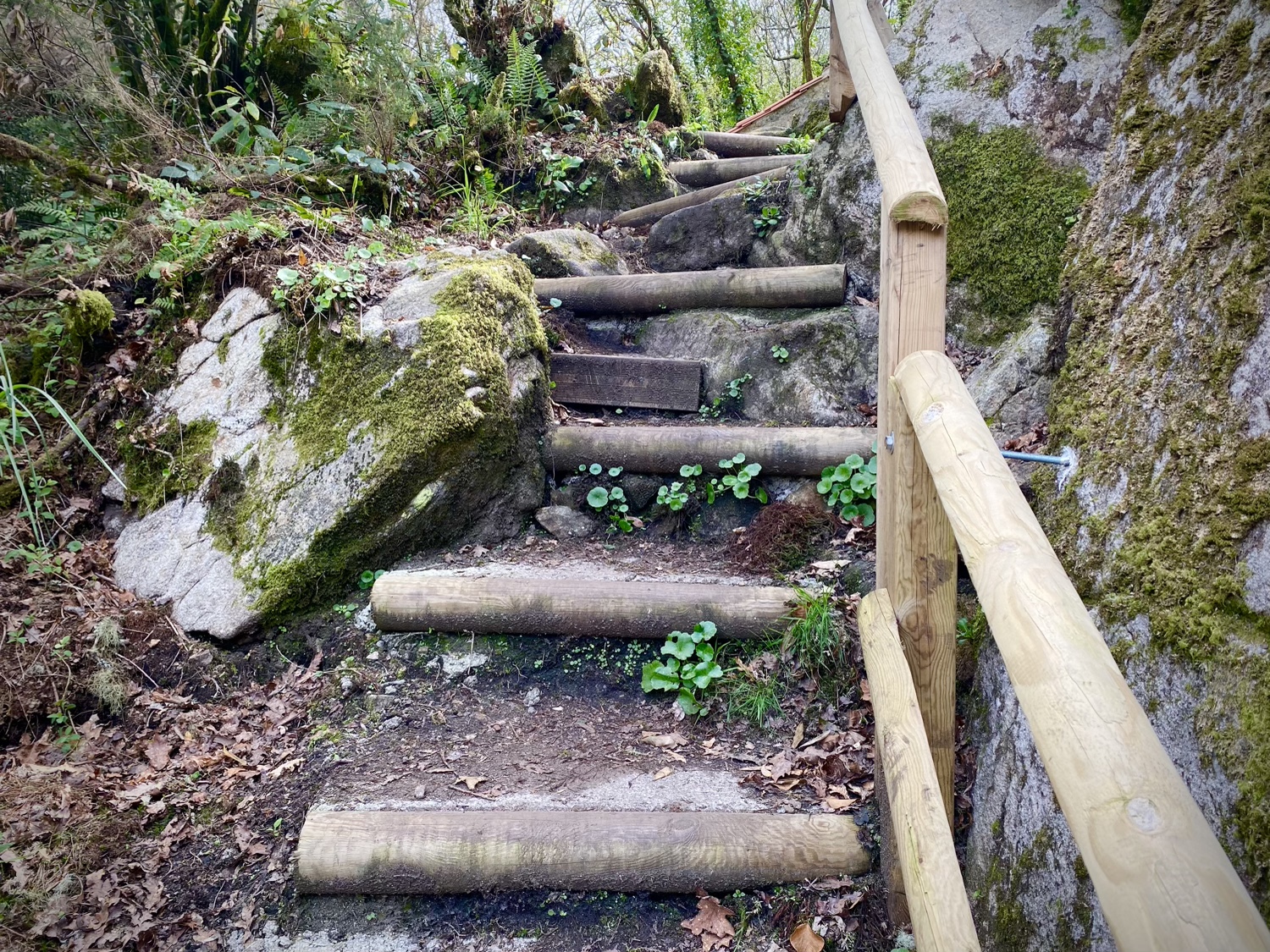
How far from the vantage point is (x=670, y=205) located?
209 inches

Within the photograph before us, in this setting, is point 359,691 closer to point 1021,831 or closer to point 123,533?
point 123,533

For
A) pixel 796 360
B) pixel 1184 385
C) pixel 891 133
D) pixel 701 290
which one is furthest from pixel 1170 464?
pixel 701 290

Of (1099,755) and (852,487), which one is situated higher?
(1099,755)

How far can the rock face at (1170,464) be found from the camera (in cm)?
121

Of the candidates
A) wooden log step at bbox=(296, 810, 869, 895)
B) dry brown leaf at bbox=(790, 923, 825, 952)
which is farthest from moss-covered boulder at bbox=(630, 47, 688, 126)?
dry brown leaf at bbox=(790, 923, 825, 952)

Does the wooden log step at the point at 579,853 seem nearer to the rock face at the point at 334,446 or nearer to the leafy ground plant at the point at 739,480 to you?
the rock face at the point at 334,446

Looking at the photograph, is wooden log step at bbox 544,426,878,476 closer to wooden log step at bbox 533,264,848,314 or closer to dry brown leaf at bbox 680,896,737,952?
wooden log step at bbox 533,264,848,314

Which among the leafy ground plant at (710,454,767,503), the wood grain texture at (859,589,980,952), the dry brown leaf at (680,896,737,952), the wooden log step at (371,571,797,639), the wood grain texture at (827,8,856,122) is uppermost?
the wood grain texture at (827,8,856,122)

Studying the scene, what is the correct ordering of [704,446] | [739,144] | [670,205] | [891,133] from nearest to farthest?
1. [891,133]
2. [704,446]
3. [670,205]
4. [739,144]

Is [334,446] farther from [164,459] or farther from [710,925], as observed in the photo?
[710,925]

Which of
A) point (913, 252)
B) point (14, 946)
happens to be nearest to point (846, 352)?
point (913, 252)

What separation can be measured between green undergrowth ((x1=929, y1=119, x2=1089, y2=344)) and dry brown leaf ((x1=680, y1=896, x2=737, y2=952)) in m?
2.34

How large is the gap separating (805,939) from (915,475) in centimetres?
112

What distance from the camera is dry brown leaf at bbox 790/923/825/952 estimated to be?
5.94 ft
